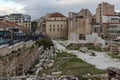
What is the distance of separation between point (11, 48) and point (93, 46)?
92.8 ft

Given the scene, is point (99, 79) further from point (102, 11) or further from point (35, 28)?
point (35, 28)

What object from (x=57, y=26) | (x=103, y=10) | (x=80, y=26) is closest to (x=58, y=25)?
(x=57, y=26)

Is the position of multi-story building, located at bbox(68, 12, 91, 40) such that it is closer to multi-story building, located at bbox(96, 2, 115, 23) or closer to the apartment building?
the apartment building

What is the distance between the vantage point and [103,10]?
85.4 meters

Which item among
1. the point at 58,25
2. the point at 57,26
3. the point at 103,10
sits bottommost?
the point at 57,26

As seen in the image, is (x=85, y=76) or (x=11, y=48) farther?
(x=11, y=48)

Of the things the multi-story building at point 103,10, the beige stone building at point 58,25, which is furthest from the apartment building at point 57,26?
the multi-story building at point 103,10

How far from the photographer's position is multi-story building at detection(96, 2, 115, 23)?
85188 mm

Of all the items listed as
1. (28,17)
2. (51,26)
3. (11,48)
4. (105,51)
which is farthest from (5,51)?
(28,17)

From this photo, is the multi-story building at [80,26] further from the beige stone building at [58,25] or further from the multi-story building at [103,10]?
the multi-story building at [103,10]

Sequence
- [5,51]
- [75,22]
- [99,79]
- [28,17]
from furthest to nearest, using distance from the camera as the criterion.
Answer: [28,17]
[75,22]
[5,51]
[99,79]

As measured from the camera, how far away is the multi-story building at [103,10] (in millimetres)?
85188

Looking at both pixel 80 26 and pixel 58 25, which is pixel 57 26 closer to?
pixel 58 25

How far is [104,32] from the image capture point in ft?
240
